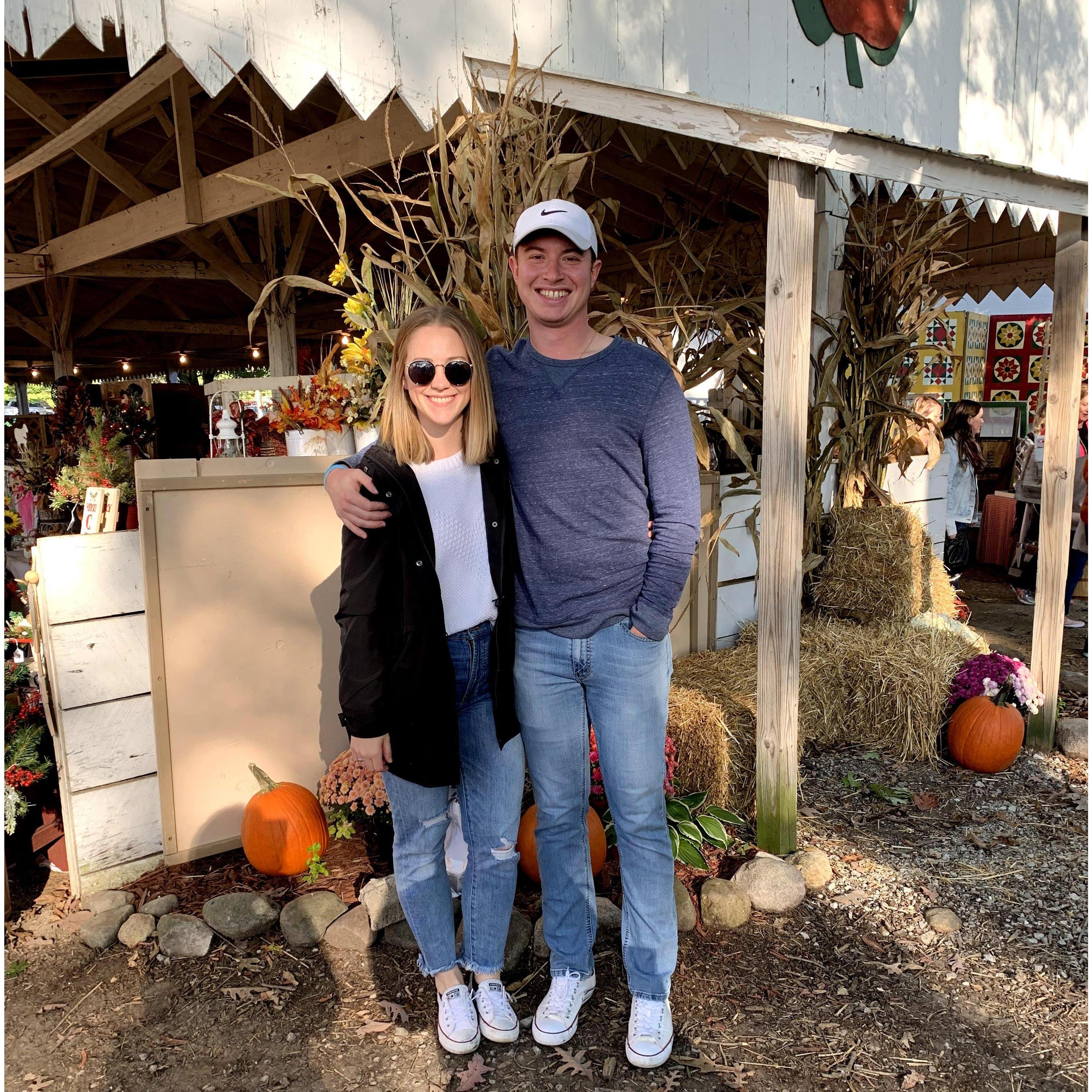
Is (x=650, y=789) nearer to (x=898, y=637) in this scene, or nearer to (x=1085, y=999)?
(x=1085, y=999)

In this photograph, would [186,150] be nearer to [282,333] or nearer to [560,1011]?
[282,333]

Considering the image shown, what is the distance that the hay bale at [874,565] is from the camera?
3.88 m

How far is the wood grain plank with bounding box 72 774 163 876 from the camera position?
97.8 inches

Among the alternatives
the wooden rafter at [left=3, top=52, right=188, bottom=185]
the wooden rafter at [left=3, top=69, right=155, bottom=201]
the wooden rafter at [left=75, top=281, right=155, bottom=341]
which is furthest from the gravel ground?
the wooden rafter at [left=75, top=281, right=155, bottom=341]

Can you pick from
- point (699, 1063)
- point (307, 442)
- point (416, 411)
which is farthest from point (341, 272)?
point (699, 1063)

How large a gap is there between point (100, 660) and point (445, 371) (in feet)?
5.13

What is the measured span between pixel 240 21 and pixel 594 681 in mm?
1679

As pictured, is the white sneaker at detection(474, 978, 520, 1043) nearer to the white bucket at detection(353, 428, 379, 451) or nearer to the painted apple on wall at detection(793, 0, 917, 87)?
the white bucket at detection(353, 428, 379, 451)

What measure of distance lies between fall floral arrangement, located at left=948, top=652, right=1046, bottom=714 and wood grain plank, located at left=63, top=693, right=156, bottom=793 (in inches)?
125

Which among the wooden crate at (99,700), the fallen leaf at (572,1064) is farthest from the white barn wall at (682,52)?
the fallen leaf at (572,1064)

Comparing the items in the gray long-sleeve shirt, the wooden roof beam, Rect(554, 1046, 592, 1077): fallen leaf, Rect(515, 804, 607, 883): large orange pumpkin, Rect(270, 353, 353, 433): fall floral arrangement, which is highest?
the wooden roof beam

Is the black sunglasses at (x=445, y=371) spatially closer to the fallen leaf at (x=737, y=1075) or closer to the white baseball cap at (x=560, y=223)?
the white baseball cap at (x=560, y=223)

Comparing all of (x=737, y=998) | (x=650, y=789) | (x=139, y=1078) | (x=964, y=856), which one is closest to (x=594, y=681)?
(x=650, y=789)

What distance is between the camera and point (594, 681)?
174 centimetres
